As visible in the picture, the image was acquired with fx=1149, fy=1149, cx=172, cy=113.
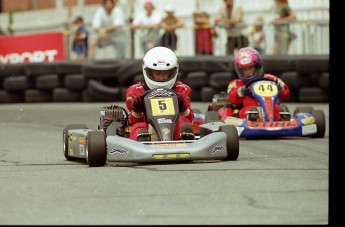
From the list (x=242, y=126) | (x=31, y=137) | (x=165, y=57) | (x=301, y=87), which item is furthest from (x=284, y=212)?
(x=301, y=87)

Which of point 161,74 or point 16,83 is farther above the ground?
point 161,74

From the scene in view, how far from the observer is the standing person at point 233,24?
19.0 m

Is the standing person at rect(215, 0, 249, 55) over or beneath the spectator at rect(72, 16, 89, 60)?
over

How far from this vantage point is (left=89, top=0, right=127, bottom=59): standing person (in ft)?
64.6

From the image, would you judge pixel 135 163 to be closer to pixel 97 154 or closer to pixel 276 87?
pixel 97 154

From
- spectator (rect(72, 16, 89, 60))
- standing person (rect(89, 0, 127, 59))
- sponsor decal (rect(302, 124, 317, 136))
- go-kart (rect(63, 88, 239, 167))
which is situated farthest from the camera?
spectator (rect(72, 16, 89, 60))

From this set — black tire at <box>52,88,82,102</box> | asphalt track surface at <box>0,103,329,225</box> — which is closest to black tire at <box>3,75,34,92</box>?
black tire at <box>52,88,82,102</box>

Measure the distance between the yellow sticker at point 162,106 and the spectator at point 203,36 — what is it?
9.76 m

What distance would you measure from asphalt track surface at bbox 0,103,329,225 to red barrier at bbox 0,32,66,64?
9.35 meters

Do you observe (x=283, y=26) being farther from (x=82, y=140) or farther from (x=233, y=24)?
(x=82, y=140)

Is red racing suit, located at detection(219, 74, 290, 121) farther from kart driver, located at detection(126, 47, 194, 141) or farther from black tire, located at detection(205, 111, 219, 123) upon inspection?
kart driver, located at detection(126, 47, 194, 141)

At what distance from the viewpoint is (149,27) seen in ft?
64.4

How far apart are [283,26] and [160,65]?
869 centimetres

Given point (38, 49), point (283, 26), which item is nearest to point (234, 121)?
point (283, 26)
